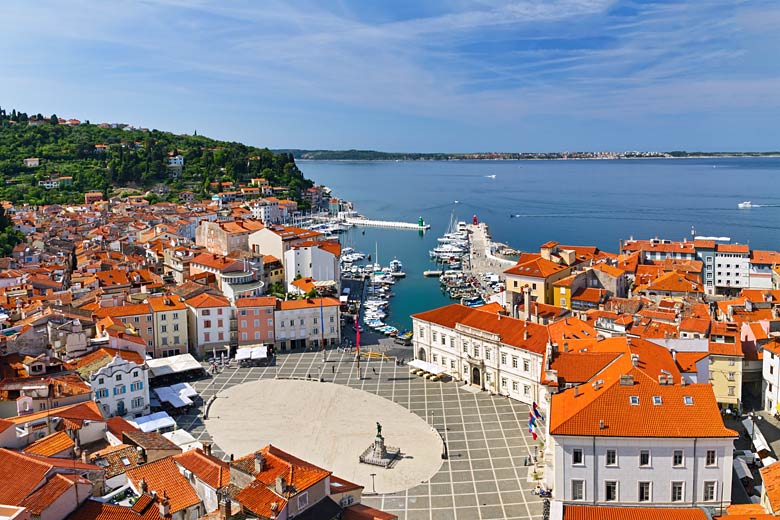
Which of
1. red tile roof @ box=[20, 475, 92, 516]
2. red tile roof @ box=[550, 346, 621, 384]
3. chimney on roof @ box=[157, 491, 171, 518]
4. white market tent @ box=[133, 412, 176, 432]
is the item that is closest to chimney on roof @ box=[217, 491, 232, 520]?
chimney on roof @ box=[157, 491, 171, 518]

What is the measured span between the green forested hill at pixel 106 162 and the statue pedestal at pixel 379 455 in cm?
9354

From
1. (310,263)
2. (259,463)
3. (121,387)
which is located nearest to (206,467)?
(259,463)

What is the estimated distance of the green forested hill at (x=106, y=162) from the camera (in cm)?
11950

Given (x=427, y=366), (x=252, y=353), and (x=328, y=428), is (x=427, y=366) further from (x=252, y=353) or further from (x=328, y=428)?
(x=252, y=353)

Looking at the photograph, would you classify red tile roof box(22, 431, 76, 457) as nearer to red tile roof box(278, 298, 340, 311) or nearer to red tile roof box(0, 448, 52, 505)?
red tile roof box(0, 448, 52, 505)

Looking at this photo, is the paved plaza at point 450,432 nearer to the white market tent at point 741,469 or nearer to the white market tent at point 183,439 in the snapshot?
the white market tent at point 183,439

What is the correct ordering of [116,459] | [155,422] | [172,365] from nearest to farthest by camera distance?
[116,459] < [155,422] < [172,365]

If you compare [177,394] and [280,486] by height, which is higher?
[280,486]

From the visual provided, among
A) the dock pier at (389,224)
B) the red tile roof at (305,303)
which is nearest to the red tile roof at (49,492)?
the red tile roof at (305,303)

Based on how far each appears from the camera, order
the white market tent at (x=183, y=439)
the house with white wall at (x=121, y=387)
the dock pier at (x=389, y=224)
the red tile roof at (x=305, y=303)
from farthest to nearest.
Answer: the dock pier at (x=389, y=224) < the red tile roof at (x=305, y=303) < the house with white wall at (x=121, y=387) < the white market tent at (x=183, y=439)

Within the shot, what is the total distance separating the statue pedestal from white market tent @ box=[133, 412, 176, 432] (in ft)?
31.2

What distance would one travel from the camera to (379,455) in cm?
3030

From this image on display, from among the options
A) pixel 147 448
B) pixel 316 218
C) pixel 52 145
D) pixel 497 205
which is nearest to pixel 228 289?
pixel 147 448

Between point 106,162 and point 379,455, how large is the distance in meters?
119
